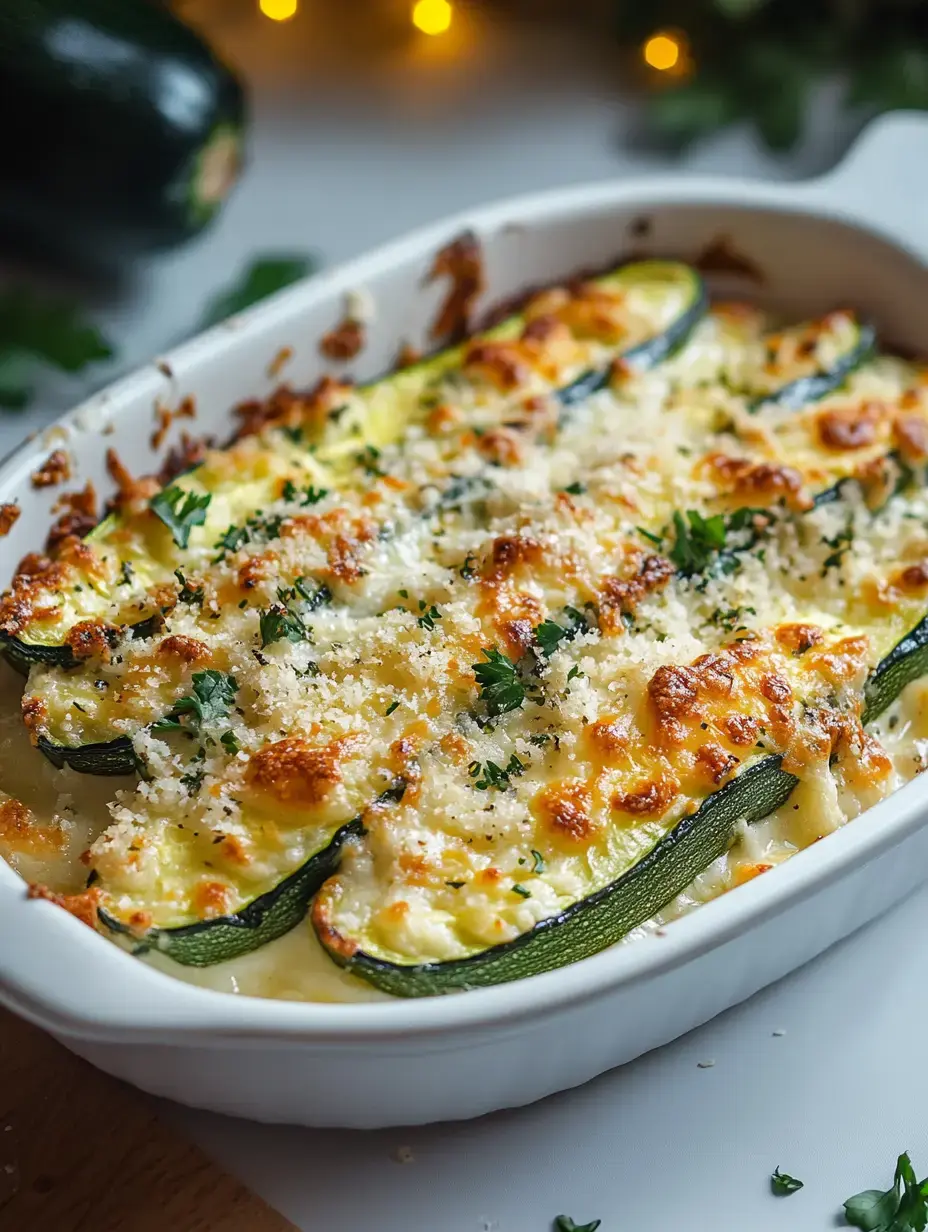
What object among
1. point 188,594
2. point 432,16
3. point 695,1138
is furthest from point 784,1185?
point 432,16

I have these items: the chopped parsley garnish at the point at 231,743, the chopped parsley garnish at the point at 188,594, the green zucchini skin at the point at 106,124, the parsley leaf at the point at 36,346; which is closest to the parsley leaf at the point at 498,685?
the chopped parsley garnish at the point at 231,743

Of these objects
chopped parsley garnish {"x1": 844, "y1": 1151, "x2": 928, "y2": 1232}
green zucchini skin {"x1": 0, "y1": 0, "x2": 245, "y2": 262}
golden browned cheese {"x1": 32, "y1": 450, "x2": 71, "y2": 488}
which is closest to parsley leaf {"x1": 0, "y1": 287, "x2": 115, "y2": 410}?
green zucchini skin {"x1": 0, "y1": 0, "x2": 245, "y2": 262}

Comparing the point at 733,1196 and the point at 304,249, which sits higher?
the point at 304,249

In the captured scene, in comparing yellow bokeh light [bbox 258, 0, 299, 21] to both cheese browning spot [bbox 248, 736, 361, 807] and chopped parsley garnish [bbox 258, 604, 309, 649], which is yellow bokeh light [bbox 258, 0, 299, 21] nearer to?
chopped parsley garnish [bbox 258, 604, 309, 649]

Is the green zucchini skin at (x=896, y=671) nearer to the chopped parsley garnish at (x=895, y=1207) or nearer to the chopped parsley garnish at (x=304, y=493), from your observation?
the chopped parsley garnish at (x=895, y=1207)

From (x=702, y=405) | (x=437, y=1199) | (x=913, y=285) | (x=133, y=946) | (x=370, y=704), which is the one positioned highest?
(x=913, y=285)

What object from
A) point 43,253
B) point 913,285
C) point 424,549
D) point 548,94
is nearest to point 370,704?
point 424,549

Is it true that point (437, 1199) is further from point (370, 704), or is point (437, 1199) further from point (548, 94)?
point (548, 94)
